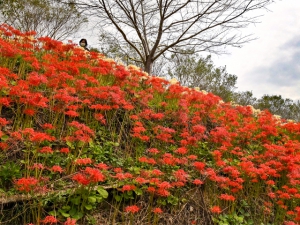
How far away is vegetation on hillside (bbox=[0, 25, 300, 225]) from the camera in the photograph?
101 inches

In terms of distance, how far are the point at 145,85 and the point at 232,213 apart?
286 cm

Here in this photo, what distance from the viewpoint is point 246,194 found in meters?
3.86

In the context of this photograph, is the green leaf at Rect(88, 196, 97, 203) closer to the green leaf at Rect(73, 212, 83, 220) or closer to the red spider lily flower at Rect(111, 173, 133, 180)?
the green leaf at Rect(73, 212, 83, 220)

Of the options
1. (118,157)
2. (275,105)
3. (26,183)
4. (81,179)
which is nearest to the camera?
(26,183)

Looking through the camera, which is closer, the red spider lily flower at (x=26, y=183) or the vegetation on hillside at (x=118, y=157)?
the red spider lily flower at (x=26, y=183)

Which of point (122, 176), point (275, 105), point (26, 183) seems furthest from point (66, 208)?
point (275, 105)

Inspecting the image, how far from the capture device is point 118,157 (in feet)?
11.6

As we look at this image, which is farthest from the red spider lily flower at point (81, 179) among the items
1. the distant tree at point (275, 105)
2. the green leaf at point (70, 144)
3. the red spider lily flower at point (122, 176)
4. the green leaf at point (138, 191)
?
the distant tree at point (275, 105)

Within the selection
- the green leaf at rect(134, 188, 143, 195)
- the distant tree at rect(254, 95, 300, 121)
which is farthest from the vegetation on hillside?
the distant tree at rect(254, 95, 300, 121)

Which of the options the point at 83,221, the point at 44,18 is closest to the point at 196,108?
the point at 83,221

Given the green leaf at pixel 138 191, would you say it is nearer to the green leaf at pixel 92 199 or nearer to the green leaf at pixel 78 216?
the green leaf at pixel 92 199

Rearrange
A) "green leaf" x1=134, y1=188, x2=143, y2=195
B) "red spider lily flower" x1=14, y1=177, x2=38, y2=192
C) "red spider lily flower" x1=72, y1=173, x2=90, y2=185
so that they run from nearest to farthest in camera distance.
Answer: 1. "red spider lily flower" x1=14, y1=177, x2=38, y2=192
2. "red spider lily flower" x1=72, y1=173, x2=90, y2=185
3. "green leaf" x1=134, y1=188, x2=143, y2=195

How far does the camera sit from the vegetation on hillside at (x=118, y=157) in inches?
101

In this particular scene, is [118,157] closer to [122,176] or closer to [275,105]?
[122,176]
